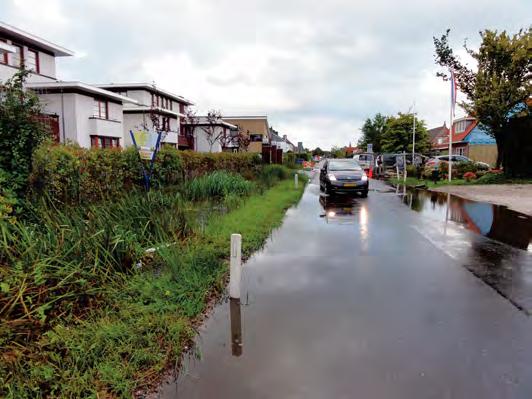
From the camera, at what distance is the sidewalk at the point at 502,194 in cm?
1396

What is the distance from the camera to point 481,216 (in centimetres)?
1167

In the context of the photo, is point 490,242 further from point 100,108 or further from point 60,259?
point 100,108

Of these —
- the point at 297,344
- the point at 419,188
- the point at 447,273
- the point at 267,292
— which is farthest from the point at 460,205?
the point at 297,344

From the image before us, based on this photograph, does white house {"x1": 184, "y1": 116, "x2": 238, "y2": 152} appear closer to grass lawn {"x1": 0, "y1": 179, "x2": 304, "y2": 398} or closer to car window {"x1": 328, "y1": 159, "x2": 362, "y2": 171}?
car window {"x1": 328, "y1": 159, "x2": 362, "y2": 171}

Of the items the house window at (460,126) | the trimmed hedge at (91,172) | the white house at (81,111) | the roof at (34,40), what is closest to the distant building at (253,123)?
the house window at (460,126)

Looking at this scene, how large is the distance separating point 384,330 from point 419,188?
18876 mm

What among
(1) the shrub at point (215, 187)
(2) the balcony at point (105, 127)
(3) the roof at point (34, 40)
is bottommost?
(1) the shrub at point (215, 187)

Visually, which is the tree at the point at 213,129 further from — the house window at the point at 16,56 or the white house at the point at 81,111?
the house window at the point at 16,56

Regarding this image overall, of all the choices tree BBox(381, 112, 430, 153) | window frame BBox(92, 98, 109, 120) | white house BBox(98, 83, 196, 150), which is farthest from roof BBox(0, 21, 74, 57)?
tree BBox(381, 112, 430, 153)

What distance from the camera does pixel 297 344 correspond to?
3812 millimetres

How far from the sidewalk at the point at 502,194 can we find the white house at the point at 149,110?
24.1 m

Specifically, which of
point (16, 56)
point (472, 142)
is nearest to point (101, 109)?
point (16, 56)

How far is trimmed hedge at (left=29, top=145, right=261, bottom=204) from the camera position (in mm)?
6941

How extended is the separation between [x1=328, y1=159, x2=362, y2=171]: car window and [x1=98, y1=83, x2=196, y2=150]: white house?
19.5 m
